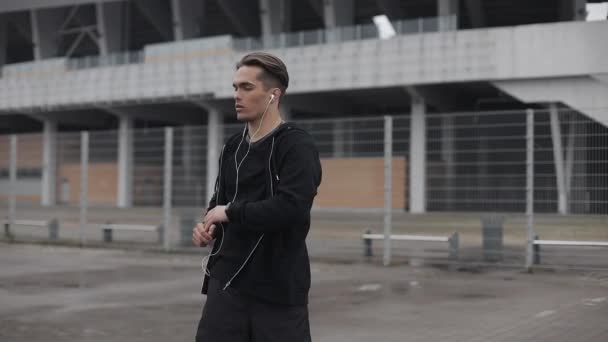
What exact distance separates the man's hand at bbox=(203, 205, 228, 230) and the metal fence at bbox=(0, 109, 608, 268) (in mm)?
6934

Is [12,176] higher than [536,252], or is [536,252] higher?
[12,176]

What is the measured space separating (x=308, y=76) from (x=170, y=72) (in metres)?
8.62

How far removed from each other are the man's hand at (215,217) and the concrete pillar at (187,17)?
41.2m

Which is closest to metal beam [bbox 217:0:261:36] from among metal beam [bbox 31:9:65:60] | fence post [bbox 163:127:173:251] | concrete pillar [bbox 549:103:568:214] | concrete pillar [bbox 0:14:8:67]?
metal beam [bbox 31:9:65:60]

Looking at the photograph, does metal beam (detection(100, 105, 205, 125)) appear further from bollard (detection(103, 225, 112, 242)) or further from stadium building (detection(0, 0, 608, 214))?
bollard (detection(103, 225, 112, 242))

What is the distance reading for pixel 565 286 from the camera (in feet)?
31.2

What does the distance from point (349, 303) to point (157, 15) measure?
131ft

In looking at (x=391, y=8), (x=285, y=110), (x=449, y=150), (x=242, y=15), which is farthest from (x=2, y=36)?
(x=449, y=150)

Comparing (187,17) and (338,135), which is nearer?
(338,135)

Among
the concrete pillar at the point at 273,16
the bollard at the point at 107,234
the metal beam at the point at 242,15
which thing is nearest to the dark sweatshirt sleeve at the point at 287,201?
the bollard at the point at 107,234

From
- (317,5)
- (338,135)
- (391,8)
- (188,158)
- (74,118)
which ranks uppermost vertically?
(317,5)

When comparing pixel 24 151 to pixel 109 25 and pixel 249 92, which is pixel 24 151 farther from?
pixel 109 25

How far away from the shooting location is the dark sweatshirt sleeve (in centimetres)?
257

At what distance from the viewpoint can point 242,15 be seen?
43.7 meters
